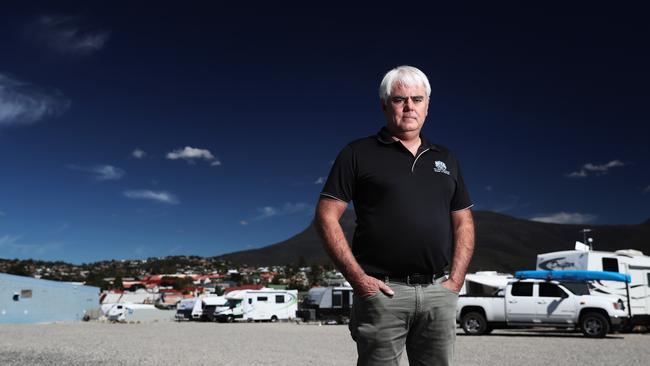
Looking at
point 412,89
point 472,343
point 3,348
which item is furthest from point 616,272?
point 412,89

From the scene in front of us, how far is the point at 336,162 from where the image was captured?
2.65 metres

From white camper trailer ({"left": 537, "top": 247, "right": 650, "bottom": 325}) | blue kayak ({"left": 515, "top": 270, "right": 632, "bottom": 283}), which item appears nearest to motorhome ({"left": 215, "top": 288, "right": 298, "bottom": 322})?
white camper trailer ({"left": 537, "top": 247, "right": 650, "bottom": 325})

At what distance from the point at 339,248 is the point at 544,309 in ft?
49.8

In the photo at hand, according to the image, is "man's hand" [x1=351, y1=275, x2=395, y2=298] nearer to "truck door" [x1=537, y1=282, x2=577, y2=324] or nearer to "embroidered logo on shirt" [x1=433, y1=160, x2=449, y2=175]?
"embroidered logo on shirt" [x1=433, y1=160, x2=449, y2=175]

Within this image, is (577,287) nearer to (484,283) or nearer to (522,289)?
(522,289)

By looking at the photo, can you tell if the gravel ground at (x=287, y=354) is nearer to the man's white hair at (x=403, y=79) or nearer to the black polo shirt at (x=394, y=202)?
the black polo shirt at (x=394, y=202)

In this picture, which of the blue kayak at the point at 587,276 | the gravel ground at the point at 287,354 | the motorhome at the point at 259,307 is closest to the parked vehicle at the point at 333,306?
the motorhome at the point at 259,307

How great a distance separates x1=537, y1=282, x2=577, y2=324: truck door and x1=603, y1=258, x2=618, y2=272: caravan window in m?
3.94

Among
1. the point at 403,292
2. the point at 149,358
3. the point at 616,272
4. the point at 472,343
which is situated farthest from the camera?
the point at 616,272

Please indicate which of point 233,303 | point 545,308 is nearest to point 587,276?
point 545,308

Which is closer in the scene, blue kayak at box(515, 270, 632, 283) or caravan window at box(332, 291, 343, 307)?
blue kayak at box(515, 270, 632, 283)

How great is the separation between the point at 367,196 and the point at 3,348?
480 inches

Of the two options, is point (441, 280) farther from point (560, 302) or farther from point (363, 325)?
point (560, 302)

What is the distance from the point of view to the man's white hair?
276 centimetres
